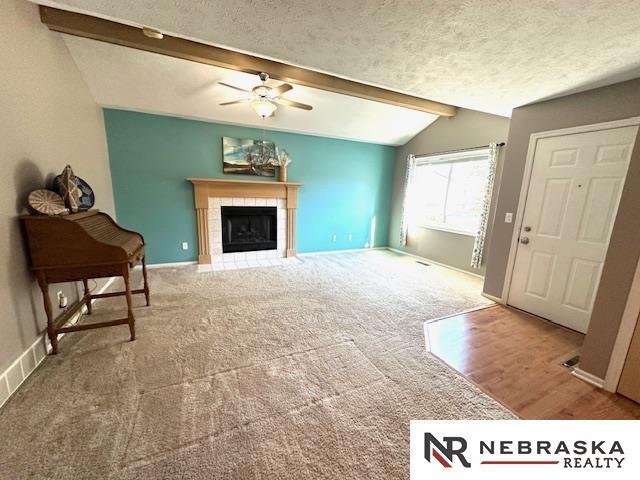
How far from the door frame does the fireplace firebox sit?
3692mm

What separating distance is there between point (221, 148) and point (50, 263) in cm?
301

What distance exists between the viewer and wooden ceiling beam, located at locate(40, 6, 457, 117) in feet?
7.23

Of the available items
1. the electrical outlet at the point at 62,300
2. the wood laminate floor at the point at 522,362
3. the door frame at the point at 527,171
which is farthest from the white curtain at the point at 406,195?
the electrical outlet at the point at 62,300

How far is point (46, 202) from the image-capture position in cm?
187

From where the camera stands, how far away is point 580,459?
46.6 inches

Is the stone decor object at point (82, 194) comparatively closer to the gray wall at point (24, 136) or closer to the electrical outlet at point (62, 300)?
the gray wall at point (24, 136)

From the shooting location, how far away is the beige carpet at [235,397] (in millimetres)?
1205

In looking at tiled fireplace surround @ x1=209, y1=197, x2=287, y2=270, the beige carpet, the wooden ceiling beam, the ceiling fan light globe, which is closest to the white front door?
the beige carpet

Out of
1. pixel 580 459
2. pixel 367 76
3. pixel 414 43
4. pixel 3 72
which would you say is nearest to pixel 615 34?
pixel 414 43

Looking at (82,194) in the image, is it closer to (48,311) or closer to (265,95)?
(48,311)

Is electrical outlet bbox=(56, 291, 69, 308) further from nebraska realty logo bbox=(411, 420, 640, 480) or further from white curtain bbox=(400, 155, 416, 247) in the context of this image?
white curtain bbox=(400, 155, 416, 247)

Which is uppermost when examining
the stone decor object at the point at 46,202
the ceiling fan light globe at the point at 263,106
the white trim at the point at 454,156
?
the ceiling fan light globe at the point at 263,106

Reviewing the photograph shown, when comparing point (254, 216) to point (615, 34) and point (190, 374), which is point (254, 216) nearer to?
point (190, 374)

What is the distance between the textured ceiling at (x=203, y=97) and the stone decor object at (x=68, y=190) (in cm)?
153
